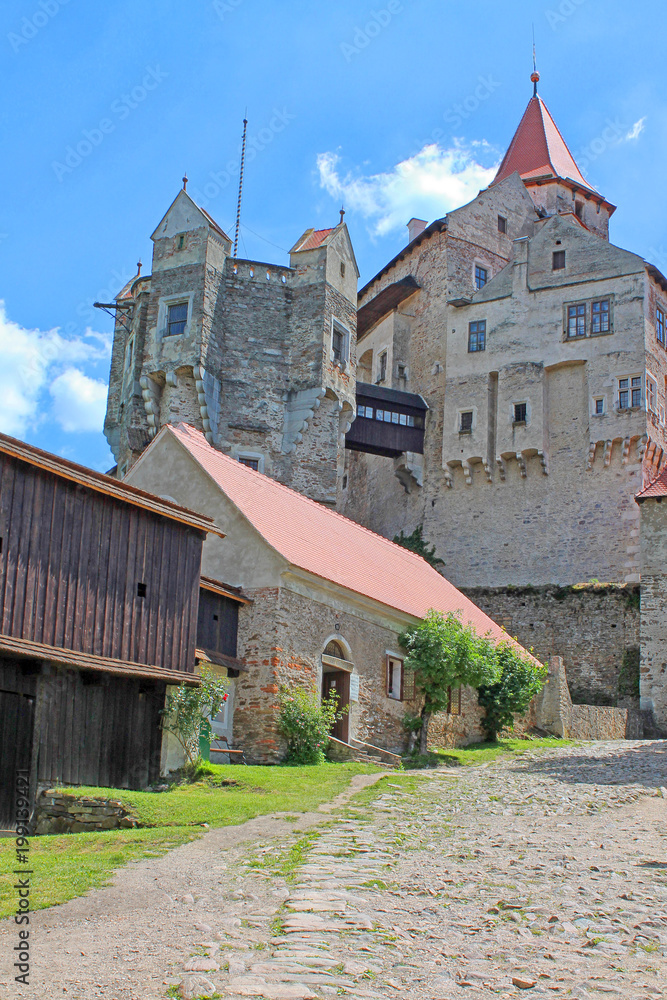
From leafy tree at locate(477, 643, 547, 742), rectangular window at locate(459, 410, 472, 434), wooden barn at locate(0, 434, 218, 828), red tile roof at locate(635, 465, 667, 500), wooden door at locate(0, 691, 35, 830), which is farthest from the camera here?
rectangular window at locate(459, 410, 472, 434)

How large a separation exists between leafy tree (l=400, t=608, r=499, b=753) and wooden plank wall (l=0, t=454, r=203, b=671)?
280 inches

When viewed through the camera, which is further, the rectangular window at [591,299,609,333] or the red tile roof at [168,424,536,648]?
the rectangular window at [591,299,609,333]

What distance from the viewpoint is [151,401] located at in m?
36.1

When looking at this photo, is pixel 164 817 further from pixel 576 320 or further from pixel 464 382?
pixel 576 320

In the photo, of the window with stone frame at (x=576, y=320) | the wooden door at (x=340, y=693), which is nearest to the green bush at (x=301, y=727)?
the wooden door at (x=340, y=693)

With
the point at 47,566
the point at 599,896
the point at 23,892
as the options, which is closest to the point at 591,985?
the point at 599,896

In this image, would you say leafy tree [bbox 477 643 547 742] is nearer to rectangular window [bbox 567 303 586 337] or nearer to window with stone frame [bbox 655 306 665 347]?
rectangular window [bbox 567 303 586 337]

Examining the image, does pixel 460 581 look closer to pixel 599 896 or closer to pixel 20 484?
pixel 20 484

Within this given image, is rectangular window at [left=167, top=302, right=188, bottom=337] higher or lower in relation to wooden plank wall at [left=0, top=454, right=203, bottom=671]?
higher

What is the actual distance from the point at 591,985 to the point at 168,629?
11.5 metres

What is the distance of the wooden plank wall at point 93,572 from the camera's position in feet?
48.2

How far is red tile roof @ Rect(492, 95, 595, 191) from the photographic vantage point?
54219mm

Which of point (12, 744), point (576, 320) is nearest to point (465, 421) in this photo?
point (576, 320)

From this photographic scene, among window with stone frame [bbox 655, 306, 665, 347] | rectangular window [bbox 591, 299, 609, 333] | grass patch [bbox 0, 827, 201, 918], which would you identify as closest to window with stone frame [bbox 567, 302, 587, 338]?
rectangular window [bbox 591, 299, 609, 333]
